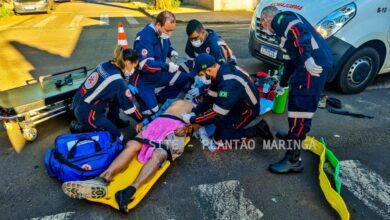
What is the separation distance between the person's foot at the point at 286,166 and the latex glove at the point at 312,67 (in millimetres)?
1003

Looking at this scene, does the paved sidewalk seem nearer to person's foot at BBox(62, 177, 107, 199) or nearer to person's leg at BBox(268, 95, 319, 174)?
person's leg at BBox(268, 95, 319, 174)

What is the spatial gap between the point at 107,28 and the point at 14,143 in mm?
8627

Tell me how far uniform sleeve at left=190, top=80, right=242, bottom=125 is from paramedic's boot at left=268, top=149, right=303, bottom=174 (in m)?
0.82

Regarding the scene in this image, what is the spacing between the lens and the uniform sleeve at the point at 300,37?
312cm

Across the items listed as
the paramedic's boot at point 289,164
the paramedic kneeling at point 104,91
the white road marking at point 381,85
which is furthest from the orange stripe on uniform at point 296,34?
the white road marking at point 381,85

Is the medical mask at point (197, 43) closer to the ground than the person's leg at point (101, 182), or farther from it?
farther from it

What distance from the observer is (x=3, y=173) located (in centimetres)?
343

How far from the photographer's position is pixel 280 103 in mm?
4805

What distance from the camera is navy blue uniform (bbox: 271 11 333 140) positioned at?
3.14 m

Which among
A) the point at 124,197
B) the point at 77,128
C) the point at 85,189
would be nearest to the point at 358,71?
the point at 124,197

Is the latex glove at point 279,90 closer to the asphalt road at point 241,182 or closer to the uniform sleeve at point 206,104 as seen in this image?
the asphalt road at point 241,182

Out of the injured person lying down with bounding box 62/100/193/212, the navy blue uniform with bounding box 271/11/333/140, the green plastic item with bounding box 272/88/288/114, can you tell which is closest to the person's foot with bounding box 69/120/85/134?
the injured person lying down with bounding box 62/100/193/212

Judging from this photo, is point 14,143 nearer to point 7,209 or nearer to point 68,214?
point 7,209

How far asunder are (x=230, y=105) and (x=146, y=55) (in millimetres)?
1638
